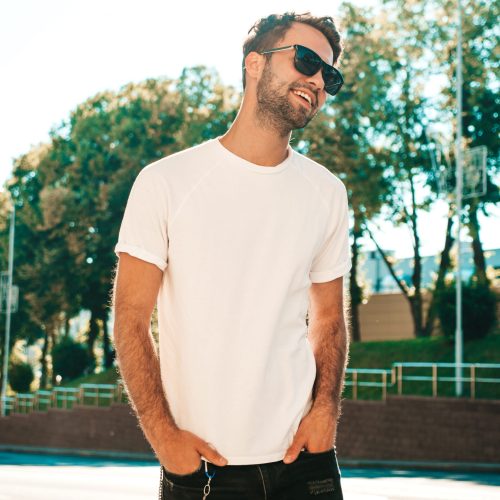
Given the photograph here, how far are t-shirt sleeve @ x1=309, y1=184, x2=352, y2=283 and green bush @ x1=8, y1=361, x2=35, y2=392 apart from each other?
4958cm

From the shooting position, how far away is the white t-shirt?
3.04 m

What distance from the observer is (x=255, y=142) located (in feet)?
10.7

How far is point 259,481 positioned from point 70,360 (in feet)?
137

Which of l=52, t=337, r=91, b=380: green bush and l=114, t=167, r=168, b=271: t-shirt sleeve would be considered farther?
l=52, t=337, r=91, b=380: green bush

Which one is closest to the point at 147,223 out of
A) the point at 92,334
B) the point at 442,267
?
the point at 442,267

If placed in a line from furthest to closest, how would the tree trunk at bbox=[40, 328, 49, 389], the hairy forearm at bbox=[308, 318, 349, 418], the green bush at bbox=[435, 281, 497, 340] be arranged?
the tree trunk at bbox=[40, 328, 49, 389] → the green bush at bbox=[435, 281, 497, 340] → the hairy forearm at bbox=[308, 318, 349, 418]

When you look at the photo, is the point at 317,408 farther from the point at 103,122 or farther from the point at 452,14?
the point at 103,122

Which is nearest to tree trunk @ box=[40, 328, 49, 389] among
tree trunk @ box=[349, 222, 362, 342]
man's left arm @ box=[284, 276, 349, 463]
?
tree trunk @ box=[349, 222, 362, 342]

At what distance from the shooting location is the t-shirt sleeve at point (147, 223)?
3072mm

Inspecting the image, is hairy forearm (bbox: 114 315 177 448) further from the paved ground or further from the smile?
the paved ground

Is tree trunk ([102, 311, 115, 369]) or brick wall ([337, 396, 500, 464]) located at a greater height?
tree trunk ([102, 311, 115, 369])

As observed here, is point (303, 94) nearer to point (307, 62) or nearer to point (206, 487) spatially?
point (307, 62)

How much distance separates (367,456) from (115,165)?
2473 cm

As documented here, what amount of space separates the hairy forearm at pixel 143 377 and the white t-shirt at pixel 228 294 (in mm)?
79
